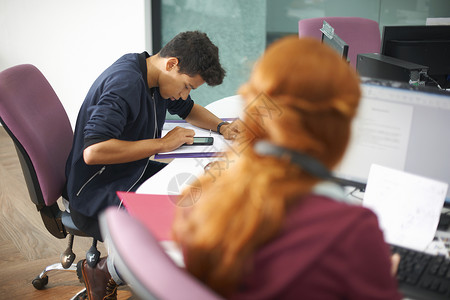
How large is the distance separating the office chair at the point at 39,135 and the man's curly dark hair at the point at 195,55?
0.46m

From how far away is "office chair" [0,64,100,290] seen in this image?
4.84 ft

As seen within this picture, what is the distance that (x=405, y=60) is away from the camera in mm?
2020

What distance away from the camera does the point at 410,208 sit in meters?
1.13

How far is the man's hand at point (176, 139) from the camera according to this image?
165 cm

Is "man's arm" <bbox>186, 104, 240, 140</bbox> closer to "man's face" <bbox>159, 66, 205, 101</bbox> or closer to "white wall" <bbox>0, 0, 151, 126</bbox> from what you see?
"man's face" <bbox>159, 66, 205, 101</bbox>

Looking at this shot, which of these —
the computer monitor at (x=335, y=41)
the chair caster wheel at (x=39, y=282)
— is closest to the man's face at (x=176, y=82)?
the computer monitor at (x=335, y=41)

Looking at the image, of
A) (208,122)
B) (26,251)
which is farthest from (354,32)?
(26,251)

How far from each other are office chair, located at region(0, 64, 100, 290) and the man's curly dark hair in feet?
1.50

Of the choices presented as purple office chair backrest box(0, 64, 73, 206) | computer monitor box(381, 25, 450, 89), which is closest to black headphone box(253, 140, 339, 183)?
purple office chair backrest box(0, 64, 73, 206)

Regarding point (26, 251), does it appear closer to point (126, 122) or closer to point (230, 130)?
point (126, 122)

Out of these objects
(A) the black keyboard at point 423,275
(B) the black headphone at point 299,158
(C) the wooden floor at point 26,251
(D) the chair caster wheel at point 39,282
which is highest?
(B) the black headphone at point 299,158

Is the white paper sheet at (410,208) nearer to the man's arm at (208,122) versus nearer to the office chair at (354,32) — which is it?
the man's arm at (208,122)

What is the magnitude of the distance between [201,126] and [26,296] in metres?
1.00

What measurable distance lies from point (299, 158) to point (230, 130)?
4.00 feet
